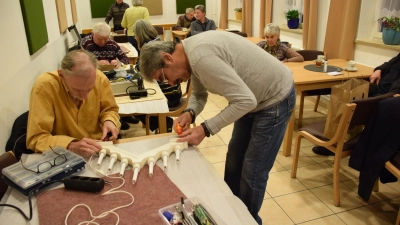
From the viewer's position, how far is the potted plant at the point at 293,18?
15.5ft

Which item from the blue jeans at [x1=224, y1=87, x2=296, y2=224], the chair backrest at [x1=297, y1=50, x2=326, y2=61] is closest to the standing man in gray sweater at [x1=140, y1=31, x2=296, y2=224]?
the blue jeans at [x1=224, y1=87, x2=296, y2=224]

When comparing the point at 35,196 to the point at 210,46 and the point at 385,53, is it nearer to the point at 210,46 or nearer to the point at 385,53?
the point at 210,46

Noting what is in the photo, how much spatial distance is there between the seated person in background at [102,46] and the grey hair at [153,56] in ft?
7.26

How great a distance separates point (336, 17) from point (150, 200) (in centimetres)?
348

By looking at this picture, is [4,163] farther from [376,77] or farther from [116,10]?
[116,10]

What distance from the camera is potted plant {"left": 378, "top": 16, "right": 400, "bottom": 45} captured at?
311 centimetres

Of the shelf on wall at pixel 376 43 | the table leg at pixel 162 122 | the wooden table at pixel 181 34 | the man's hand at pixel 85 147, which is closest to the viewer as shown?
the man's hand at pixel 85 147

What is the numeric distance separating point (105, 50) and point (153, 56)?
95.7 inches

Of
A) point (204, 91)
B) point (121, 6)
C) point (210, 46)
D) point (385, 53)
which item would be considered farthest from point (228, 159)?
point (121, 6)

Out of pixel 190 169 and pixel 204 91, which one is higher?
pixel 204 91

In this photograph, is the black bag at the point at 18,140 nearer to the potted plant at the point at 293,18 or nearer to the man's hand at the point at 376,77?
the man's hand at the point at 376,77

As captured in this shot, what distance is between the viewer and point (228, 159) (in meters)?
1.81

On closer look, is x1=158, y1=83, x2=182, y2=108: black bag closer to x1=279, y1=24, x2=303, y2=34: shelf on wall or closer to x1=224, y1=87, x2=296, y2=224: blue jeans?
x1=224, y1=87, x2=296, y2=224: blue jeans

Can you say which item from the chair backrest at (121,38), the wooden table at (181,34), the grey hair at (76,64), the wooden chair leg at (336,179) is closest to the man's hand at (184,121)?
the grey hair at (76,64)
